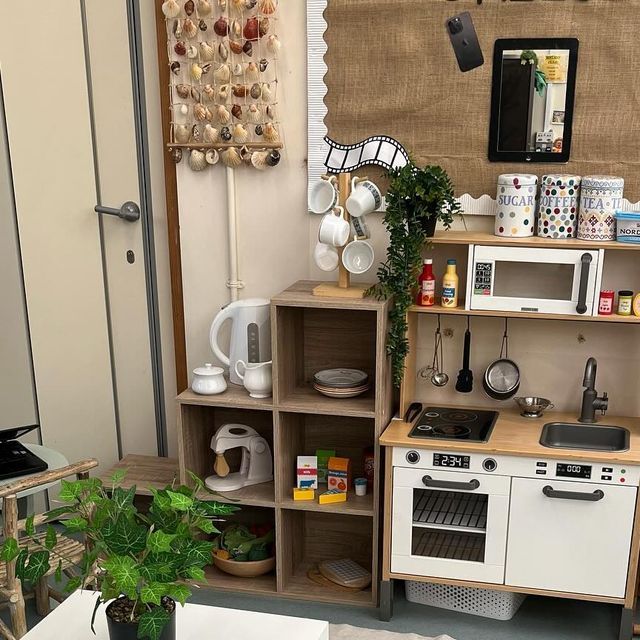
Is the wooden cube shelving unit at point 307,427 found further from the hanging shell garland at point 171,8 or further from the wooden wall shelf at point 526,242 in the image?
the hanging shell garland at point 171,8

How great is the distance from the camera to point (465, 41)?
111 inches

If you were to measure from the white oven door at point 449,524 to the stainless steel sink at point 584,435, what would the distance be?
0.31m

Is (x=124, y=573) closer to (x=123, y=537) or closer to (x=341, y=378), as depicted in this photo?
(x=123, y=537)

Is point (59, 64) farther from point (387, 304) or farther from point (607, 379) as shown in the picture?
point (607, 379)

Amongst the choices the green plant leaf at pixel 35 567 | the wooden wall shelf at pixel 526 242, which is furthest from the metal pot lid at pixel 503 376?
the green plant leaf at pixel 35 567

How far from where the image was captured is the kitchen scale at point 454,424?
2.80 m

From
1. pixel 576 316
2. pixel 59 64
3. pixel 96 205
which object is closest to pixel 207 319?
pixel 96 205

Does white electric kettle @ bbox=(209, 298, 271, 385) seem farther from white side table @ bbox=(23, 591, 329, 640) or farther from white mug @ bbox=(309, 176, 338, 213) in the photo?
white side table @ bbox=(23, 591, 329, 640)

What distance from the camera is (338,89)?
→ 2.96 m

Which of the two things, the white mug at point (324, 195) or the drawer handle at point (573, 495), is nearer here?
the drawer handle at point (573, 495)

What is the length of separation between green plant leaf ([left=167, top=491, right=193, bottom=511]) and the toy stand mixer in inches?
50.6

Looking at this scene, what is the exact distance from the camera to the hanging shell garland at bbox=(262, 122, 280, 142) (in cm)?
303

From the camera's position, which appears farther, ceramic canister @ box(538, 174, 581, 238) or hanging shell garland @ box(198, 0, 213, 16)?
hanging shell garland @ box(198, 0, 213, 16)

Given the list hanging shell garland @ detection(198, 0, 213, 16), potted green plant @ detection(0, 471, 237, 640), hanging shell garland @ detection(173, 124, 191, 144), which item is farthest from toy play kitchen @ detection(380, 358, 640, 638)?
hanging shell garland @ detection(198, 0, 213, 16)
